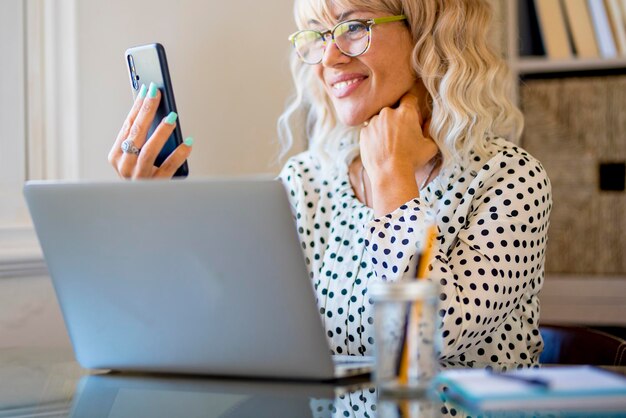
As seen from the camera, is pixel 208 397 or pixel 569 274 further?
pixel 569 274

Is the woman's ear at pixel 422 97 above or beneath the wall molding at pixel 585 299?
above

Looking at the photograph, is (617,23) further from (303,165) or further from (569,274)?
(303,165)

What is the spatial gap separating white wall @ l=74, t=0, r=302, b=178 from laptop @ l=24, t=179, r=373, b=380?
0.65 metres

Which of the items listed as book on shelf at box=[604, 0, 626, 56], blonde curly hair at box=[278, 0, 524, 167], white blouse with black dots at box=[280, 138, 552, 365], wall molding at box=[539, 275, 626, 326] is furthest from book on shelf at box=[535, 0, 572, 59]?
white blouse with black dots at box=[280, 138, 552, 365]

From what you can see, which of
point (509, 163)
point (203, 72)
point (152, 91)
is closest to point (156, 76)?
point (152, 91)

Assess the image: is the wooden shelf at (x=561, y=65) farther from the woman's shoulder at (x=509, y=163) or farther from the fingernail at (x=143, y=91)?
the fingernail at (x=143, y=91)

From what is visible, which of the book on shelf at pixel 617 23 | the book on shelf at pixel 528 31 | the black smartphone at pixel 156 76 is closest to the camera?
the black smartphone at pixel 156 76

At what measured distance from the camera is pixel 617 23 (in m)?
2.52

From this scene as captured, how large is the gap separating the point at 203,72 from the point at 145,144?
395mm

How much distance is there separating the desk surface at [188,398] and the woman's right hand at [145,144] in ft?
1.49

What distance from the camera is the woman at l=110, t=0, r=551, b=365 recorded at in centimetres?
141

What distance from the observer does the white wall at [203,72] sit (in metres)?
1.68

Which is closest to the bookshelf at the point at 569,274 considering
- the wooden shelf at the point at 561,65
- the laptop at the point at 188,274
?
the wooden shelf at the point at 561,65

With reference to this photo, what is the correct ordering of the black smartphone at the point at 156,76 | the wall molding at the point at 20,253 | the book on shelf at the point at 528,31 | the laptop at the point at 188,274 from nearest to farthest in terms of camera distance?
the laptop at the point at 188,274
the black smartphone at the point at 156,76
the wall molding at the point at 20,253
the book on shelf at the point at 528,31
